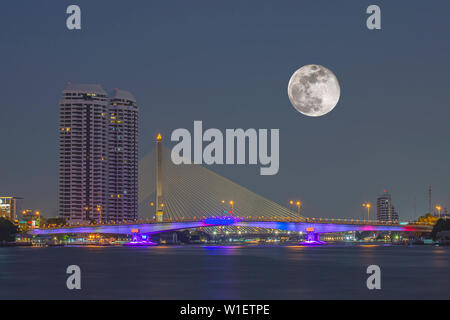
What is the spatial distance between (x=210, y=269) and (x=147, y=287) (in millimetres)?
23318

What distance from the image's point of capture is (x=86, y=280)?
201 ft

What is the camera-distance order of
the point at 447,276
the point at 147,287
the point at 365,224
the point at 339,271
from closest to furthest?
1. the point at 147,287
2. the point at 447,276
3. the point at 339,271
4. the point at 365,224

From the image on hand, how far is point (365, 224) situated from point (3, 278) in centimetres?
14194
